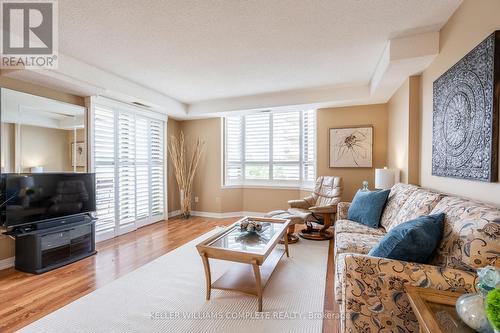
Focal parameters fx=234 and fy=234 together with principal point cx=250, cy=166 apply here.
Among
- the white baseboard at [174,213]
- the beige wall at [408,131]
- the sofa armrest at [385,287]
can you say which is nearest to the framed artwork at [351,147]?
the beige wall at [408,131]

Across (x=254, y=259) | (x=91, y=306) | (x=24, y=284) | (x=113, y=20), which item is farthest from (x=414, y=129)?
(x=24, y=284)

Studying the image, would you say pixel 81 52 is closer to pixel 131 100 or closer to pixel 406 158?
pixel 131 100

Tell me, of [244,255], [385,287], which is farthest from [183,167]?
[385,287]

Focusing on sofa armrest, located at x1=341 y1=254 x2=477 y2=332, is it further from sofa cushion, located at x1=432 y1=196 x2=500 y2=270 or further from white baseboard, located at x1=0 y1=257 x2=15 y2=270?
white baseboard, located at x1=0 y1=257 x2=15 y2=270

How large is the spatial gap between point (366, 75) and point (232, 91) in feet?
7.16

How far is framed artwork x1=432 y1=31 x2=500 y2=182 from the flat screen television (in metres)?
4.16

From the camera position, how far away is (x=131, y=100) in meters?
3.94

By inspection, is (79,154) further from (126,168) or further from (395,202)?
(395,202)

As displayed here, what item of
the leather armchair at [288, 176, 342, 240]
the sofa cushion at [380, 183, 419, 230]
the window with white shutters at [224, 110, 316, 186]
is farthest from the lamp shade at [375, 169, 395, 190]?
the window with white shutters at [224, 110, 316, 186]

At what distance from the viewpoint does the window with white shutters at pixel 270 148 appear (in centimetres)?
490

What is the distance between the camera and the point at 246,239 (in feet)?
7.85

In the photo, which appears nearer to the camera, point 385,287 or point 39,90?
point 385,287

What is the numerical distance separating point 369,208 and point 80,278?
330 cm

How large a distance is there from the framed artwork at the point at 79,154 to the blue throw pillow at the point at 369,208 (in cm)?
378
